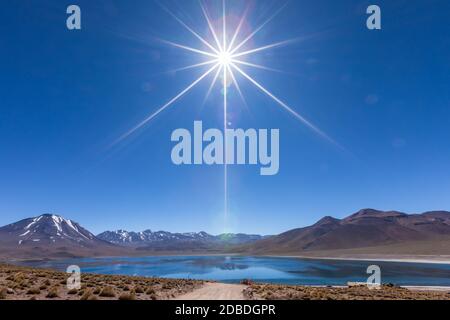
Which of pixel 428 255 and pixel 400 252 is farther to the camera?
pixel 400 252

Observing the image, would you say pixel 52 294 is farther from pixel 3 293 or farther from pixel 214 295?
pixel 214 295

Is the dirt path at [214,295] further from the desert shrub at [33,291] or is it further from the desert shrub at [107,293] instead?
the desert shrub at [33,291]

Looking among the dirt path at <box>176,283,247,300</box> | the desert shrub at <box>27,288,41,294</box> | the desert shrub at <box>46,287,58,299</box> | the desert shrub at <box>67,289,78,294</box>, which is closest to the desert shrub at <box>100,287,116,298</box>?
the desert shrub at <box>67,289,78,294</box>

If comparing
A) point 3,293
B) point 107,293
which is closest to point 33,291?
point 3,293

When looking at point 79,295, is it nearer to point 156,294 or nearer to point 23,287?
point 23,287

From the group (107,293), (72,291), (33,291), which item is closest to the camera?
(33,291)

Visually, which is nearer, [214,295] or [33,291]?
[33,291]

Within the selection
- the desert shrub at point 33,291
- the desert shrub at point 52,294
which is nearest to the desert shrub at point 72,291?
the desert shrub at point 52,294

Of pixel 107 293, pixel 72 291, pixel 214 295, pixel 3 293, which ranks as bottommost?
pixel 214 295

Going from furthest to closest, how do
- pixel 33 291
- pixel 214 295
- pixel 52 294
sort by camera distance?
pixel 214 295, pixel 33 291, pixel 52 294

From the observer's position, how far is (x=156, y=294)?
25078 mm
